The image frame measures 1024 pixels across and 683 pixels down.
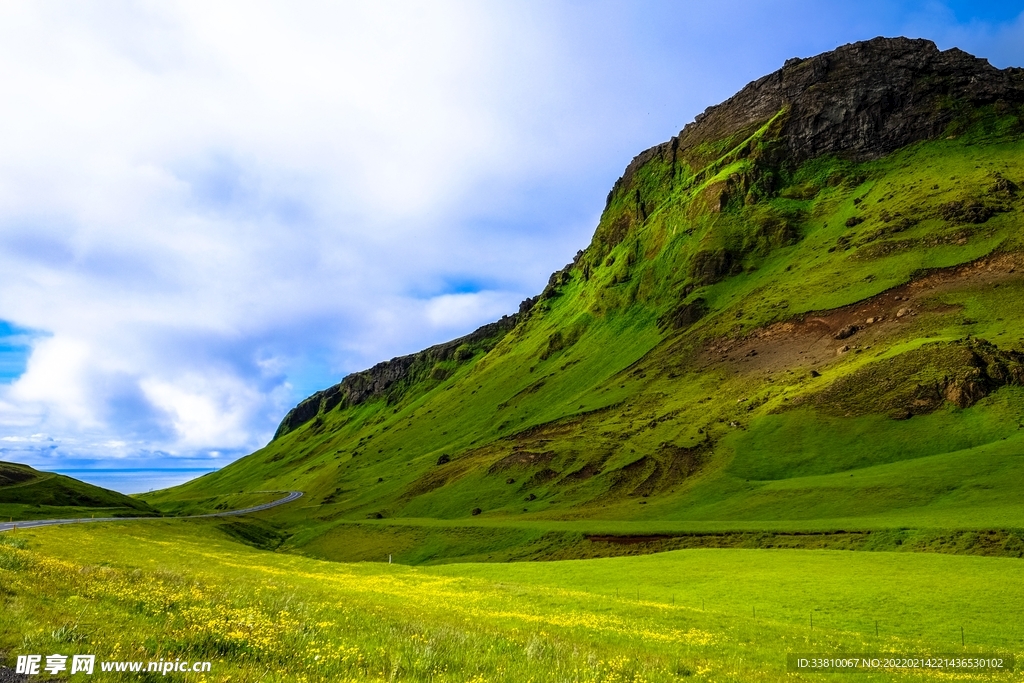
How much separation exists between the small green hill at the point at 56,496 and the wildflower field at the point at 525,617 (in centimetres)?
7812

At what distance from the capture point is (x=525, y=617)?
91.4 ft

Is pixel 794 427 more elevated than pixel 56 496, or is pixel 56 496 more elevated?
pixel 794 427

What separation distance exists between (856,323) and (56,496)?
681ft

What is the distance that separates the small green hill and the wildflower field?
256ft

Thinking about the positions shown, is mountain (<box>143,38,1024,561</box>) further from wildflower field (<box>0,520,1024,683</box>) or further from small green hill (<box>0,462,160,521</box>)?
small green hill (<box>0,462,160,521</box>)

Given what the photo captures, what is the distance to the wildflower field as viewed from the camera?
12.4m

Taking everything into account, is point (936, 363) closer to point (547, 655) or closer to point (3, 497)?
point (547, 655)

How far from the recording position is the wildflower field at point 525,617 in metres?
12.4

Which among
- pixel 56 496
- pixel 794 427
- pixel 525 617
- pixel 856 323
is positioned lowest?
pixel 56 496

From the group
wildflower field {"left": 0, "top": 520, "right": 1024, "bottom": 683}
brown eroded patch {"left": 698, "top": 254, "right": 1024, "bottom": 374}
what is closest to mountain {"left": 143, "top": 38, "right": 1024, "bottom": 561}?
brown eroded patch {"left": 698, "top": 254, "right": 1024, "bottom": 374}

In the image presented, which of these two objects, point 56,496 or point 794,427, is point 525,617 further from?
point 56,496

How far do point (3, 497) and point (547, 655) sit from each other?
6233 inches

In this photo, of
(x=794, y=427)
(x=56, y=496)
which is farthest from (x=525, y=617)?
(x=56, y=496)

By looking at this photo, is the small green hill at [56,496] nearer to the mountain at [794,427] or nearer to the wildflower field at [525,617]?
the mountain at [794,427]
